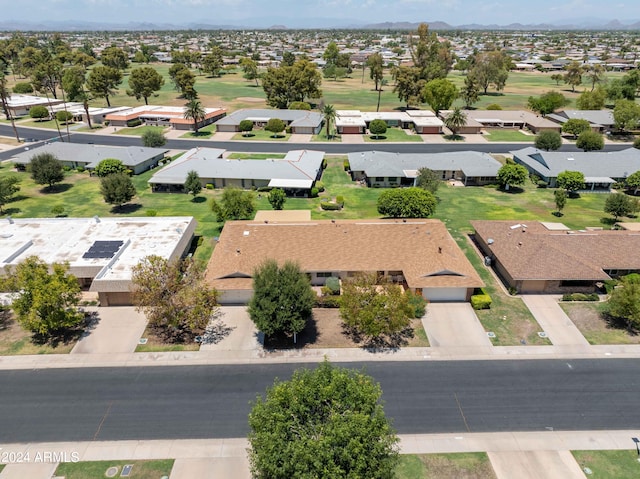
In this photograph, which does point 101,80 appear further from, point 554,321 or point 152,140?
point 554,321

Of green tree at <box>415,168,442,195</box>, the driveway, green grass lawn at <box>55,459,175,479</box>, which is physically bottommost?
the driveway

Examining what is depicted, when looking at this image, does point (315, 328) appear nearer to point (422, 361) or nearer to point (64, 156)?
point (422, 361)

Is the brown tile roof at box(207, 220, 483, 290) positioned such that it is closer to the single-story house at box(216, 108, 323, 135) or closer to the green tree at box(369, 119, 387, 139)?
the green tree at box(369, 119, 387, 139)

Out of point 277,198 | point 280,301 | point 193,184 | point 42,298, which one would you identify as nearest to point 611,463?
point 280,301

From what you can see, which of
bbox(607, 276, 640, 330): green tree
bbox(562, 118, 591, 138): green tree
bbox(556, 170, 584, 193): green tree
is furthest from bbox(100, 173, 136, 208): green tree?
bbox(562, 118, 591, 138): green tree

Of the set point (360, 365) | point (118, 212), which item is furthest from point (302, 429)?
point (118, 212)
